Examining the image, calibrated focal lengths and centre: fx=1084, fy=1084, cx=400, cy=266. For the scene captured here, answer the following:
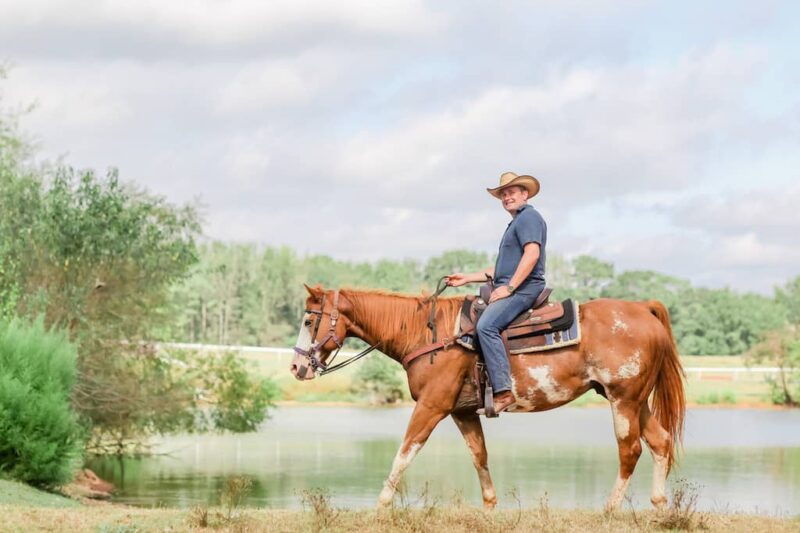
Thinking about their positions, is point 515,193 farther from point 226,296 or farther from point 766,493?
point 226,296

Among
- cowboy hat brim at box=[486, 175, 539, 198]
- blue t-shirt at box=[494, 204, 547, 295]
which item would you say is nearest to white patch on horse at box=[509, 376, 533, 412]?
blue t-shirt at box=[494, 204, 547, 295]

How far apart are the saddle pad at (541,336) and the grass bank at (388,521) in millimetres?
1385

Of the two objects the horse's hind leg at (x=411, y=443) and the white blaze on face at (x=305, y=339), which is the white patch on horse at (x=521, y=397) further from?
the white blaze on face at (x=305, y=339)

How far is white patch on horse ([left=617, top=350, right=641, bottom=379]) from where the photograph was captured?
9.56 metres

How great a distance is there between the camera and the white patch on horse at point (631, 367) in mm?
9562

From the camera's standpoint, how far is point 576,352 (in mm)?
9570

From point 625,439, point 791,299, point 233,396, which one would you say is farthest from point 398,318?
point 791,299

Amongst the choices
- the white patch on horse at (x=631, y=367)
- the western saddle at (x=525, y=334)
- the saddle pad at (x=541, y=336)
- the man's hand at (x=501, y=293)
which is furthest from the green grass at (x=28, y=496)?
the white patch on horse at (x=631, y=367)

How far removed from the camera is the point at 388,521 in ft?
A: 28.3

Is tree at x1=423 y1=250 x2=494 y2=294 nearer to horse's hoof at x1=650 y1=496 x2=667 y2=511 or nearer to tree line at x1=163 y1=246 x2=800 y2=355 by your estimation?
tree line at x1=163 y1=246 x2=800 y2=355

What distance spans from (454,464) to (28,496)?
1305cm

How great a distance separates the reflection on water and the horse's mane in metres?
3.70

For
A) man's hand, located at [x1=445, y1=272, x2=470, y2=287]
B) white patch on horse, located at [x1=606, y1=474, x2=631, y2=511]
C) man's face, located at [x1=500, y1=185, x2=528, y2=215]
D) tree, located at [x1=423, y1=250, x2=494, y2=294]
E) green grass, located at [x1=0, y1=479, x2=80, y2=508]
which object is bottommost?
green grass, located at [x1=0, y1=479, x2=80, y2=508]

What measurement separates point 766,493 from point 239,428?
11243 mm
